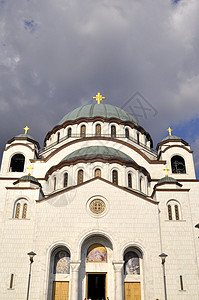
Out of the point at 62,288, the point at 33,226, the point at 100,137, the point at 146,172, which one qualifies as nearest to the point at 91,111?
the point at 100,137

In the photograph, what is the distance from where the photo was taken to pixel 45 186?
2525cm

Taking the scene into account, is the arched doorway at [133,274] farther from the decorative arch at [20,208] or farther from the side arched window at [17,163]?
the side arched window at [17,163]

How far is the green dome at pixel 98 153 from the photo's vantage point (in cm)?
2438

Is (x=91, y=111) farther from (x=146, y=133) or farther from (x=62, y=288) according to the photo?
Result: (x=62, y=288)

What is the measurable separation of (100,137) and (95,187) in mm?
9186

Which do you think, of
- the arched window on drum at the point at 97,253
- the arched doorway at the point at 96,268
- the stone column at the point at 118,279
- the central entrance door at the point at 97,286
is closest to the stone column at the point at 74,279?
the arched doorway at the point at 96,268

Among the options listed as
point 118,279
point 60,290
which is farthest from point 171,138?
point 60,290

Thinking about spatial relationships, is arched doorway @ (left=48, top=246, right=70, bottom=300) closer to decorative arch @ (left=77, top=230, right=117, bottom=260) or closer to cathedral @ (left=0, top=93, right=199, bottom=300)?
cathedral @ (left=0, top=93, right=199, bottom=300)

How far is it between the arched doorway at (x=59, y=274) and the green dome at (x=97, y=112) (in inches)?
660

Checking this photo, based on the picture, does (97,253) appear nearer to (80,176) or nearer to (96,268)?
(96,268)

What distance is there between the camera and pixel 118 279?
56.2 ft

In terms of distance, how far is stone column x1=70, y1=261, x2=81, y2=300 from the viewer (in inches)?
659

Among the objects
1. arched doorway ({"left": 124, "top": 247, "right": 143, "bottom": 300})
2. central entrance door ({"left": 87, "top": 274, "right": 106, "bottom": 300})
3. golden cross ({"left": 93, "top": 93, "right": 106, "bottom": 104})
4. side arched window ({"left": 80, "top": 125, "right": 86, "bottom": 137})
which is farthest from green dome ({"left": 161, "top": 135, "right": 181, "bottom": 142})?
central entrance door ({"left": 87, "top": 274, "right": 106, "bottom": 300})

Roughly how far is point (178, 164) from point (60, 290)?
52.2 ft
